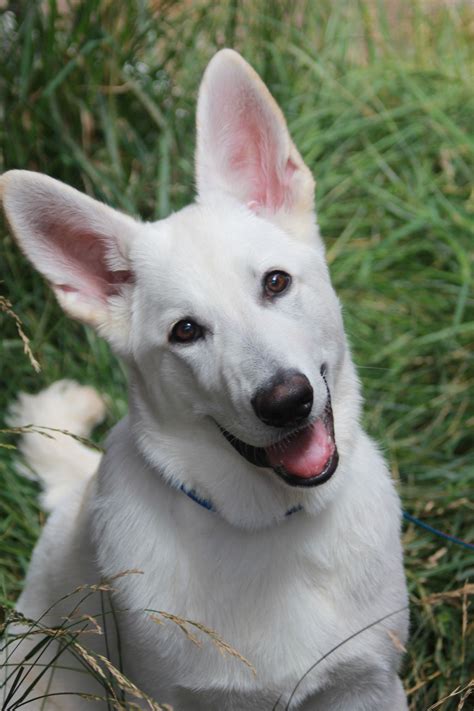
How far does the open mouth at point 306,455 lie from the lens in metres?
1.98

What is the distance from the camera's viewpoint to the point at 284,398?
1.84 m

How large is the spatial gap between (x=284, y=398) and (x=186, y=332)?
322 mm

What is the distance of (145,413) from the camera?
2.15m

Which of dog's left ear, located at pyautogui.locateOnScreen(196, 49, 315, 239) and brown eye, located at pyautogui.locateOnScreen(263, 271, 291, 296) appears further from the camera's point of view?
dog's left ear, located at pyautogui.locateOnScreen(196, 49, 315, 239)

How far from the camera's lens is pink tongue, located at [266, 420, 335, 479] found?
6.56 ft

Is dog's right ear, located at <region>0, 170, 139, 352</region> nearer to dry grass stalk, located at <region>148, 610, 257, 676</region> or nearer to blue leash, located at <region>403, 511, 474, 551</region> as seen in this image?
dry grass stalk, located at <region>148, 610, 257, 676</region>

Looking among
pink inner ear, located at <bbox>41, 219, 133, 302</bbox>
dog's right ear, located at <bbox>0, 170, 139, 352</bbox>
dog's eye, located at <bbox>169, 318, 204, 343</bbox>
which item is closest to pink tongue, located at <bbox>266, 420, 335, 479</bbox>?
dog's eye, located at <bbox>169, 318, 204, 343</bbox>

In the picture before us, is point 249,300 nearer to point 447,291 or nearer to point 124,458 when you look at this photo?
point 124,458

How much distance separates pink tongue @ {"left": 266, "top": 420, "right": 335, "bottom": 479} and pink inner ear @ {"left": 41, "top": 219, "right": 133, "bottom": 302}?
566 millimetres

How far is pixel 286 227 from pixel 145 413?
0.54 metres

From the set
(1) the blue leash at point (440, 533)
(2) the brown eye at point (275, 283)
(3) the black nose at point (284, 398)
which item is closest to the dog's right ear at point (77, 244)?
(2) the brown eye at point (275, 283)

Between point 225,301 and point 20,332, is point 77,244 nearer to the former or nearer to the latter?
point 20,332

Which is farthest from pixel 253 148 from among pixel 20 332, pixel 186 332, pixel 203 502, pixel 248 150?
pixel 203 502

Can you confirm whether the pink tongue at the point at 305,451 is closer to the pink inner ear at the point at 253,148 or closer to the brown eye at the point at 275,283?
the brown eye at the point at 275,283
